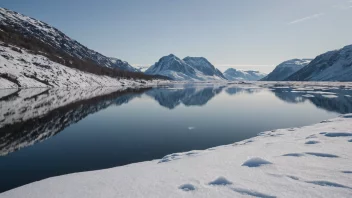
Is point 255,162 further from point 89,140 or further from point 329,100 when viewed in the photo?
point 329,100

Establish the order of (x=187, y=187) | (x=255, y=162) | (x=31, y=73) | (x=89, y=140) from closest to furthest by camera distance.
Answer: (x=187, y=187), (x=255, y=162), (x=89, y=140), (x=31, y=73)

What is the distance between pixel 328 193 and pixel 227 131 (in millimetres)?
18393

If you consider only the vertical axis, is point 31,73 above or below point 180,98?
above

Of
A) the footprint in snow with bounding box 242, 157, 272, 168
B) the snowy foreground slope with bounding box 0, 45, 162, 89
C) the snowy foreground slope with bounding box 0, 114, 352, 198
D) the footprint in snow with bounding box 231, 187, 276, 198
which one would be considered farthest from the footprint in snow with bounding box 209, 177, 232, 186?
the snowy foreground slope with bounding box 0, 45, 162, 89

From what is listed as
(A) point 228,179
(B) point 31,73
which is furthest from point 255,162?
(B) point 31,73

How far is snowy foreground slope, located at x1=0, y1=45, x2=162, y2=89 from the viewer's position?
86831 millimetres

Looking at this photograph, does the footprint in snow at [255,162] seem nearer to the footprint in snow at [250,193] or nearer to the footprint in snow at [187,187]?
the footprint in snow at [250,193]

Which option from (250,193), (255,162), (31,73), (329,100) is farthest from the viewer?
(31,73)

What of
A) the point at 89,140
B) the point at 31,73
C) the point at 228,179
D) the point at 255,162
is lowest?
the point at 89,140

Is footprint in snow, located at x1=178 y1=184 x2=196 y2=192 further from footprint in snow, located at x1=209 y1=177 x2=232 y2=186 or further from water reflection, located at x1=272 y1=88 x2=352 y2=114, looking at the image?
water reflection, located at x1=272 y1=88 x2=352 y2=114

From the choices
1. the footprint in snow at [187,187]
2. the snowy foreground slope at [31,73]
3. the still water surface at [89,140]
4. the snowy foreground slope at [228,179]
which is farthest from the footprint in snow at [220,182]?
the snowy foreground slope at [31,73]

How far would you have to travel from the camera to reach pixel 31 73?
102062mm

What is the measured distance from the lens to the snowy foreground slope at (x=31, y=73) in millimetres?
86831

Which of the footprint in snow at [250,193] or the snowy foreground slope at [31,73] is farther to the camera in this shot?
the snowy foreground slope at [31,73]
